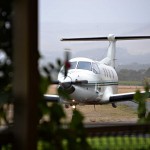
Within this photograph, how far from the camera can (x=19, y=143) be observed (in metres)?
1.30

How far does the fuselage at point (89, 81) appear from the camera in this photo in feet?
48.7

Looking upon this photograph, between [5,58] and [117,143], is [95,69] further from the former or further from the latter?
[5,58]

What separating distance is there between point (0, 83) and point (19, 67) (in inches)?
12.1

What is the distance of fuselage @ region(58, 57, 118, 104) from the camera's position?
1484cm

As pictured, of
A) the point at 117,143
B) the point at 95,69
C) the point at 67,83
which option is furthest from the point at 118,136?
the point at 95,69

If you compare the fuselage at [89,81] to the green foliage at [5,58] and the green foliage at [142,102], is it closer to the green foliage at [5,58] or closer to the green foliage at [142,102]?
the green foliage at [142,102]

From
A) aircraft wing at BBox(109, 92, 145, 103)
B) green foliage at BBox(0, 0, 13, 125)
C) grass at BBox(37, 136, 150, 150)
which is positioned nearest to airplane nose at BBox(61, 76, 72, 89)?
aircraft wing at BBox(109, 92, 145, 103)

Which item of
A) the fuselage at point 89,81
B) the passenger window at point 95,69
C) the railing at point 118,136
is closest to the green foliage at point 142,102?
the railing at point 118,136

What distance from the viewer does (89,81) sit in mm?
15812

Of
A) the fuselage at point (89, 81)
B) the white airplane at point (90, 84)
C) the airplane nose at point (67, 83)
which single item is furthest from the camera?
the fuselage at point (89, 81)

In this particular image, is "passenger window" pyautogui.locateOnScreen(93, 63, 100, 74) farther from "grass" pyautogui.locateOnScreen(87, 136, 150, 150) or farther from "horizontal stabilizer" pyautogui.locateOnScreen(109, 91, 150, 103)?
"grass" pyautogui.locateOnScreen(87, 136, 150, 150)

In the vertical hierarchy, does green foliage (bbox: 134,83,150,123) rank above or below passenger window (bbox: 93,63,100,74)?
above

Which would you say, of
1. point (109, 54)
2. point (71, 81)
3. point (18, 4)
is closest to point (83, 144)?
point (18, 4)

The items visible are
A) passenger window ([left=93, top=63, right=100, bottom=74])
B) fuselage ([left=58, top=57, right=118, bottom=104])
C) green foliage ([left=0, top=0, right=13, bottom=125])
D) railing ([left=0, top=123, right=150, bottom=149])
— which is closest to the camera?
green foliage ([left=0, top=0, right=13, bottom=125])
